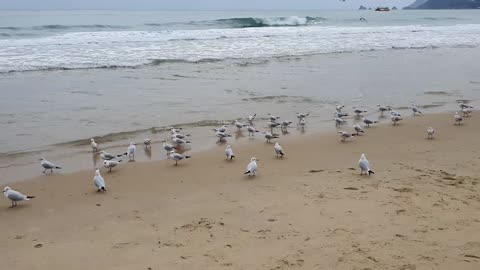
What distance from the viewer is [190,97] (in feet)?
49.2

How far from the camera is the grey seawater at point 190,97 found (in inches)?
404

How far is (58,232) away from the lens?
5930 millimetres

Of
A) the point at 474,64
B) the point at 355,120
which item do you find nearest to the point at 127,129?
the point at 355,120

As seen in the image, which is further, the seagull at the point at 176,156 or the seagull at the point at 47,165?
the seagull at the point at 176,156

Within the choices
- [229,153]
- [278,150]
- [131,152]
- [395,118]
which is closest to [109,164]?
[131,152]

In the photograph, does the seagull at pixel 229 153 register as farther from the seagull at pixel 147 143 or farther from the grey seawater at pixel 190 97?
the seagull at pixel 147 143

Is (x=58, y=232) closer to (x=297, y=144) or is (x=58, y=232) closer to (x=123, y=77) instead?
(x=297, y=144)

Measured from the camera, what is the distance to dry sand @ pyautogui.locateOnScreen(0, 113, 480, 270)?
505 cm

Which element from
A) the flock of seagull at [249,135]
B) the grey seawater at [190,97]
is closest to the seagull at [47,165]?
the flock of seagull at [249,135]

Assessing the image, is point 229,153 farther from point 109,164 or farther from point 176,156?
point 109,164

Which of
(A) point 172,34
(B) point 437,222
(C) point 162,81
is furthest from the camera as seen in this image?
(A) point 172,34

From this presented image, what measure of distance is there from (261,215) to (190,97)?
30.3 feet

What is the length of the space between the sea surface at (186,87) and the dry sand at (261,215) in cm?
177

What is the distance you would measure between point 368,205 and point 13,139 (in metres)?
7.46
